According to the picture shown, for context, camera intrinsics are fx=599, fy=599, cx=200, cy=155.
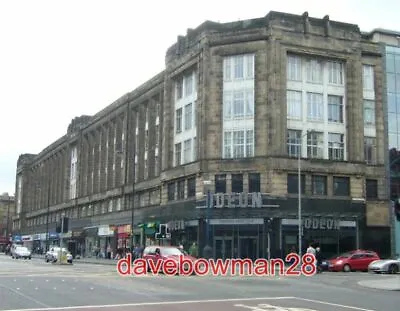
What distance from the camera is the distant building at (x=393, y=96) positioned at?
55.9 metres

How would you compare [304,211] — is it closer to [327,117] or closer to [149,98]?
[327,117]

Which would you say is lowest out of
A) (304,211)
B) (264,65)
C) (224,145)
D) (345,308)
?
(345,308)

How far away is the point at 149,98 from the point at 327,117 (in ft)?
73.0

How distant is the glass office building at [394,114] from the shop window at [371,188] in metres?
1.54

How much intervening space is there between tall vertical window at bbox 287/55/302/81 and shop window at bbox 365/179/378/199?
11.5 metres

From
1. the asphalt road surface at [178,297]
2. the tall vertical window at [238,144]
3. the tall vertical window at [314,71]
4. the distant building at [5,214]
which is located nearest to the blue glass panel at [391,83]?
the tall vertical window at [314,71]

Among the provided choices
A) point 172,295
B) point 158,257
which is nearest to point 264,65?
point 158,257

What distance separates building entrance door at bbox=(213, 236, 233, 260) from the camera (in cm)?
5150

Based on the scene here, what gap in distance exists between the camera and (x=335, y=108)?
182 ft

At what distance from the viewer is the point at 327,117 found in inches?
2164

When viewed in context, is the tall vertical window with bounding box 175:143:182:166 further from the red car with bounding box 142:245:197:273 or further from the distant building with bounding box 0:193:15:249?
the distant building with bounding box 0:193:15:249

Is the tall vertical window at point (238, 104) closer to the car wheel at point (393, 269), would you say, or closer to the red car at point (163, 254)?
the car wheel at point (393, 269)

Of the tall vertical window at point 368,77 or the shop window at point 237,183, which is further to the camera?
the tall vertical window at point 368,77

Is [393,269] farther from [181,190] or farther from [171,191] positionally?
[171,191]
